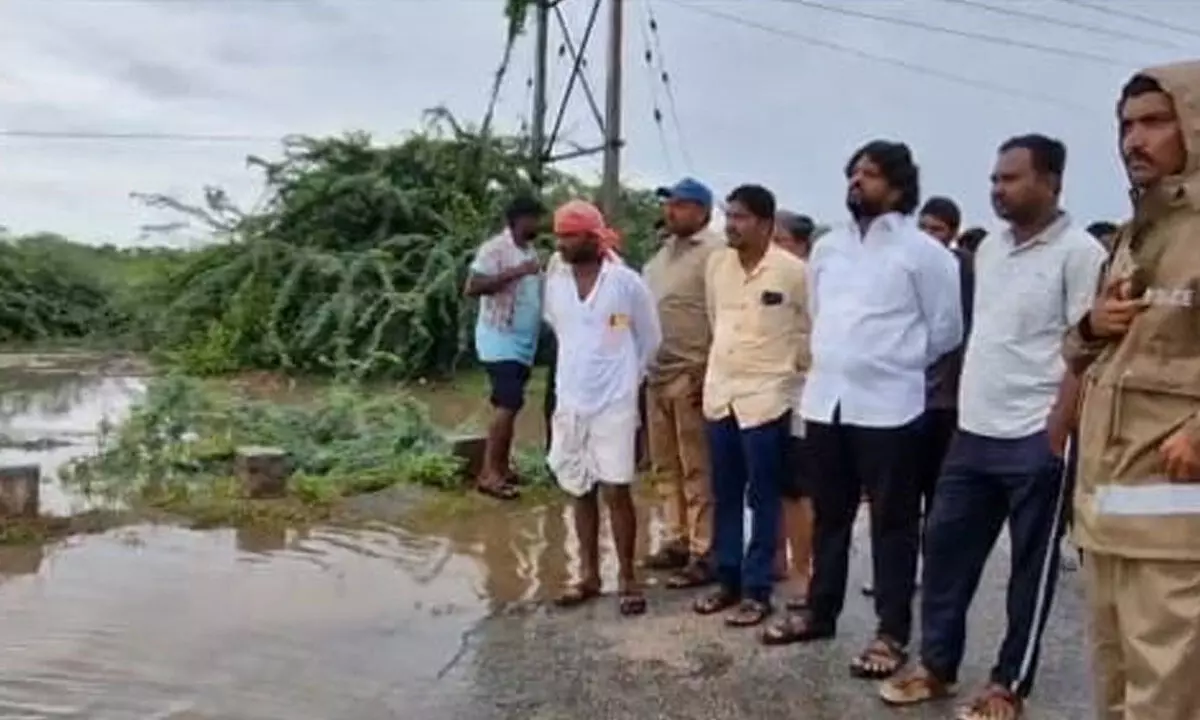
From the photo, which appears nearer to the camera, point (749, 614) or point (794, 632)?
point (794, 632)

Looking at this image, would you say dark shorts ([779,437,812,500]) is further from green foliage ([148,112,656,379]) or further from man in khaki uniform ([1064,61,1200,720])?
green foliage ([148,112,656,379])

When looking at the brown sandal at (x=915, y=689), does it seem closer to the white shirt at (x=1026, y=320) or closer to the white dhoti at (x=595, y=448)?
the white shirt at (x=1026, y=320)

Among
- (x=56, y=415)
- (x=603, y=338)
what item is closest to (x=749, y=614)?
(x=603, y=338)

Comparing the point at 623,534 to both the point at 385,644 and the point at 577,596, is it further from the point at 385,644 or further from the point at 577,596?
the point at 385,644

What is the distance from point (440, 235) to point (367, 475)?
9486 millimetres

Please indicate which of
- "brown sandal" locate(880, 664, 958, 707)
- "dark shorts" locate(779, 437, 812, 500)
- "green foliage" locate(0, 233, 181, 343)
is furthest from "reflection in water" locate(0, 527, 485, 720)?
"green foliage" locate(0, 233, 181, 343)

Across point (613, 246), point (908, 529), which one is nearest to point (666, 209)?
point (613, 246)

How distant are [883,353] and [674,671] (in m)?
1.35

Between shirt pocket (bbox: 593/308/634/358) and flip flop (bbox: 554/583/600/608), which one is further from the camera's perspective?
flip flop (bbox: 554/583/600/608)

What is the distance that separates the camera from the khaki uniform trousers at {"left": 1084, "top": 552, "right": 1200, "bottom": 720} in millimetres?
3104

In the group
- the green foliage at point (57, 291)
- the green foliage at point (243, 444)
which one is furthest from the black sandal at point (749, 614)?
the green foliage at point (57, 291)

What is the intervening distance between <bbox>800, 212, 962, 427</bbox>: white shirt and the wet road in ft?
3.20

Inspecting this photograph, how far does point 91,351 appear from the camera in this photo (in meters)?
23.9

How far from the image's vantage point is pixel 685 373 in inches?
280
